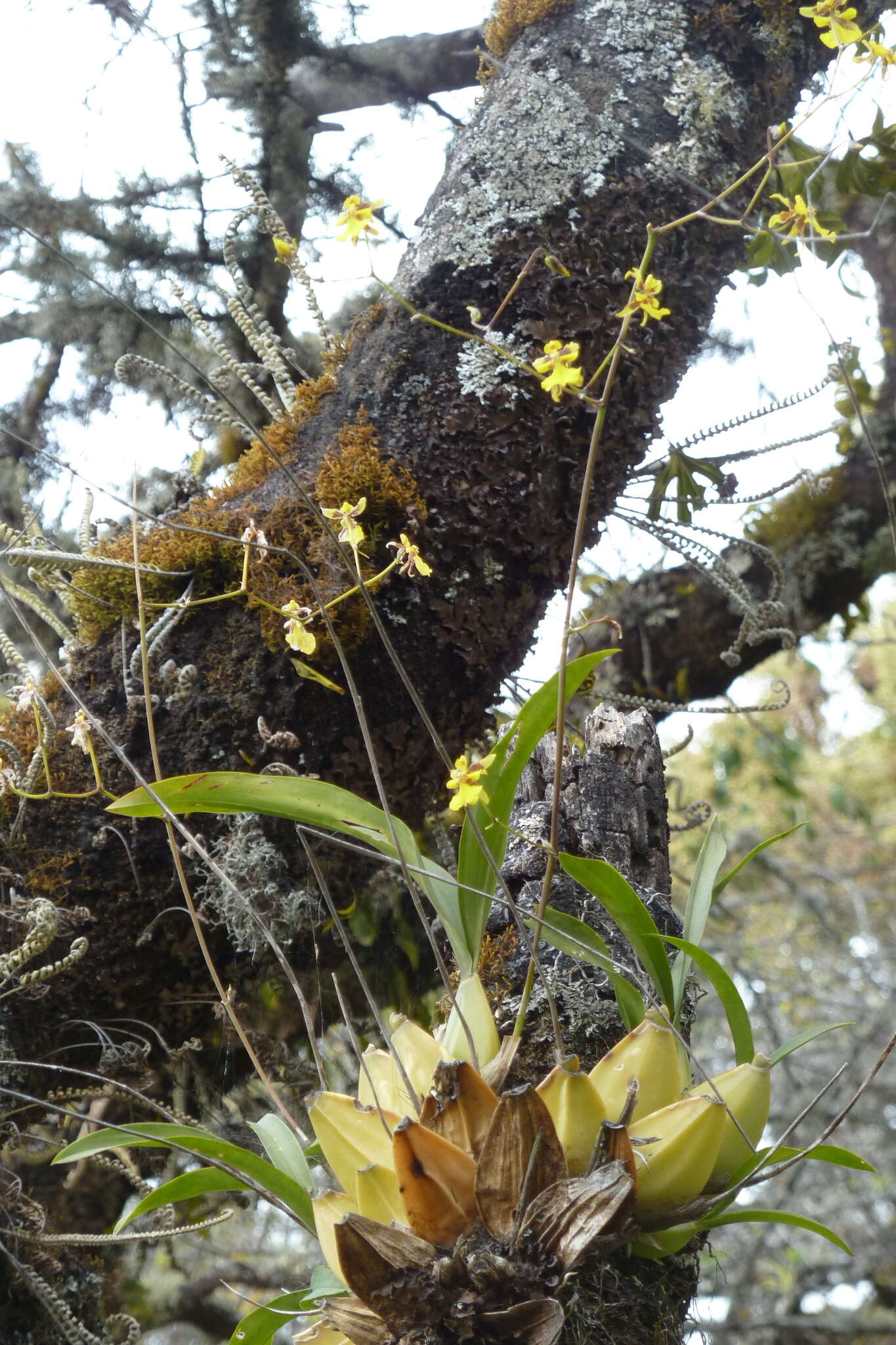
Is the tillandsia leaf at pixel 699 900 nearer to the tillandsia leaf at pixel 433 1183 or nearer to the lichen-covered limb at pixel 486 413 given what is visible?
the tillandsia leaf at pixel 433 1183

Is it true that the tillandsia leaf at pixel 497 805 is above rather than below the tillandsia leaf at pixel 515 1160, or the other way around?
above

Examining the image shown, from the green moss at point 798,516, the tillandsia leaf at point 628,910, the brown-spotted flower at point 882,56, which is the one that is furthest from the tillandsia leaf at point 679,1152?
the green moss at point 798,516

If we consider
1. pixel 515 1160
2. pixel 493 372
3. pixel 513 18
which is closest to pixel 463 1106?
pixel 515 1160

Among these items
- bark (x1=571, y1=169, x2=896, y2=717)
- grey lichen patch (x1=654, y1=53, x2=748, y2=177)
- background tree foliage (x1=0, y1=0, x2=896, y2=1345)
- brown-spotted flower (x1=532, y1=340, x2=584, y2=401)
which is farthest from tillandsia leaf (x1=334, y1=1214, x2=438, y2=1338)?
bark (x1=571, y1=169, x2=896, y2=717)

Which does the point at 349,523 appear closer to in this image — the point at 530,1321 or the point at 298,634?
the point at 298,634

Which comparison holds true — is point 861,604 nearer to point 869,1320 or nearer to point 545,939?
point 545,939

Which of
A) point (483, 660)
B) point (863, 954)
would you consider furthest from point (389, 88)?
point (863, 954)

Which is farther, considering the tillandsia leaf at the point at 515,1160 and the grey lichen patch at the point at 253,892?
the grey lichen patch at the point at 253,892
